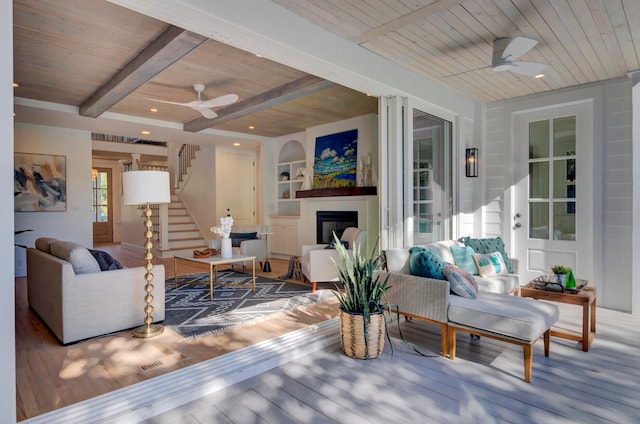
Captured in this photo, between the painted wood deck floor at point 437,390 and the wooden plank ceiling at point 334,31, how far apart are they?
257 centimetres

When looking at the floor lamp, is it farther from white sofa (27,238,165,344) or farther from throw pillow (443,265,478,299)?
throw pillow (443,265,478,299)

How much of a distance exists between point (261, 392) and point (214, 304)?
2.08m

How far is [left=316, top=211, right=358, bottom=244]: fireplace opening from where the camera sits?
6508 mm

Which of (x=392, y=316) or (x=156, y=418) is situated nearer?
(x=156, y=418)

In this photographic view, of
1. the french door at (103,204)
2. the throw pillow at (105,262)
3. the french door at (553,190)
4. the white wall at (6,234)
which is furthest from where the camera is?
the french door at (103,204)

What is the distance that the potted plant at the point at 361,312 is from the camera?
2748 millimetres

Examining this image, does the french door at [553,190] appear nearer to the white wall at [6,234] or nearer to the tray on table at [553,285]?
the tray on table at [553,285]

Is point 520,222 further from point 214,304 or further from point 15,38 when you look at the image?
point 15,38

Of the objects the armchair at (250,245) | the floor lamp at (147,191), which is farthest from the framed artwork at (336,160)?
the floor lamp at (147,191)

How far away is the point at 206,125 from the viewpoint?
627 centimetres

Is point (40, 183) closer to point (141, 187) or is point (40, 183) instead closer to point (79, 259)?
point (79, 259)

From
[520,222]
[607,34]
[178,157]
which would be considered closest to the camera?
[607,34]

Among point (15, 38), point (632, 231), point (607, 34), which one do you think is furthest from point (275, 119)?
point (632, 231)

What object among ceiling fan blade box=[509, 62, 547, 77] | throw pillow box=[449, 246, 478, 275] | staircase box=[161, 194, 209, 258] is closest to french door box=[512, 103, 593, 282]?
throw pillow box=[449, 246, 478, 275]
